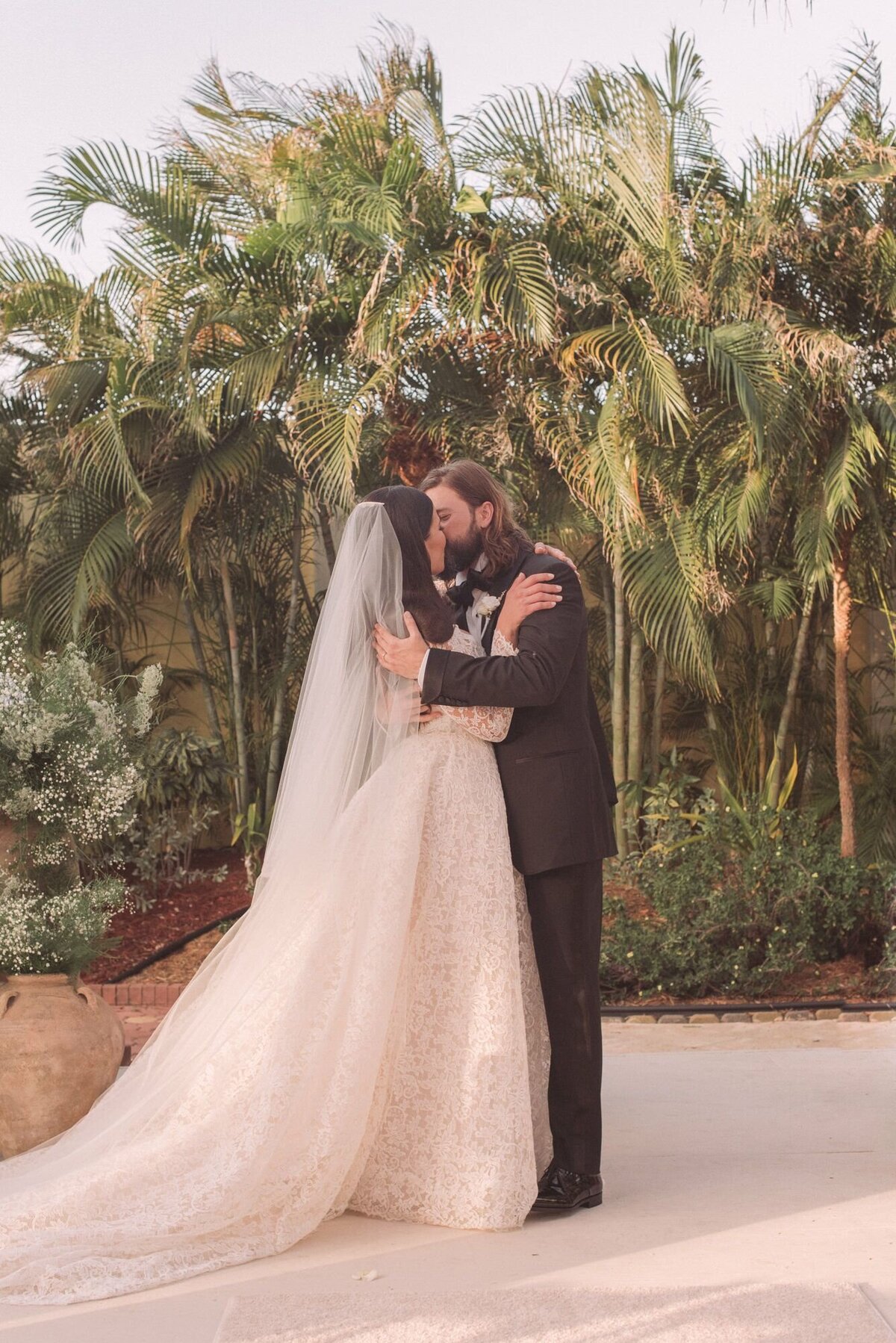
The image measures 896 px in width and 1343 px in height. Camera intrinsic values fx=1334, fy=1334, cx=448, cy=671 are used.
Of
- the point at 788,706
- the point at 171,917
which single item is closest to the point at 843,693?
the point at 788,706

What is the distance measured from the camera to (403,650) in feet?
11.4

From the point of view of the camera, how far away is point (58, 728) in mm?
3998

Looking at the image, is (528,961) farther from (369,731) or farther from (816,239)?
(816,239)

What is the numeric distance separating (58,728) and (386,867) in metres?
1.23

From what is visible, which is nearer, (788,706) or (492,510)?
(492,510)

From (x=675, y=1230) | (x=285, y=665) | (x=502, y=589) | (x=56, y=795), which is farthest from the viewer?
(x=285, y=665)

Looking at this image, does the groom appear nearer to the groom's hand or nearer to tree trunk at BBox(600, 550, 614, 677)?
the groom's hand

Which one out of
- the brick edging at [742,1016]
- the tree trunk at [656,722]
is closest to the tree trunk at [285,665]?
the tree trunk at [656,722]

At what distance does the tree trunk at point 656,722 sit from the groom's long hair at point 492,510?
498 cm

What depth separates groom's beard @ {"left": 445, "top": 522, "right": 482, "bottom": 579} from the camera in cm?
372

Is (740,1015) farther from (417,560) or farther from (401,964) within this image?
(417,560)

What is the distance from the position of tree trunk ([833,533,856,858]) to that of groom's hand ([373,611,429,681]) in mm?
4628

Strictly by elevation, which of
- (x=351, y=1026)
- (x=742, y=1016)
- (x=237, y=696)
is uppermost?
(x=237, y=696)

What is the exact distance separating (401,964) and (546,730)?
2.33ft
